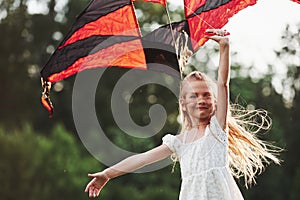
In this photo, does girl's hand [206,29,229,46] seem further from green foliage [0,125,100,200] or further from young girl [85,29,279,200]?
green foliage [0,125,100,200]

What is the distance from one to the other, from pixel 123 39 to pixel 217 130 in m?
0.80

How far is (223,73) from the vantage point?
7.93ft

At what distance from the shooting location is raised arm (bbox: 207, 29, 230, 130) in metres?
2.39

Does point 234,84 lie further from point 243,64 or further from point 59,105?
point 59,105

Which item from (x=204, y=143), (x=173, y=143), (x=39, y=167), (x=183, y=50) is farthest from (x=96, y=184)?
(x=39, y=167)

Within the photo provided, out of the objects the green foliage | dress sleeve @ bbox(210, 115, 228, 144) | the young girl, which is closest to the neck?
the young girl

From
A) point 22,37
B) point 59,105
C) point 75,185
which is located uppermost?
point 22,37

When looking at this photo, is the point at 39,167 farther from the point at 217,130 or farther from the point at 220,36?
the point at 220,36

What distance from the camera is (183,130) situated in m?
2.78

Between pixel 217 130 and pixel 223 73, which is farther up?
pixel 223 73

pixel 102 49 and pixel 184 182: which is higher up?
pixel 102 49

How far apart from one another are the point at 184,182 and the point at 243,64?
10874 mm

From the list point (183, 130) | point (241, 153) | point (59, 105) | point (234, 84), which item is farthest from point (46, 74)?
point (234, 84)

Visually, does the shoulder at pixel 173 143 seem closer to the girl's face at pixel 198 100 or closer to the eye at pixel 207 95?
the girl's face at pixel 198 100
